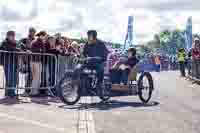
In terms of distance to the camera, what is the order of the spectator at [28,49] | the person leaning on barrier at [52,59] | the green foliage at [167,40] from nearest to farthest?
the spectator at [28,49]
the person leaning on barrier at [52,59]
the green foliage at [167,40]

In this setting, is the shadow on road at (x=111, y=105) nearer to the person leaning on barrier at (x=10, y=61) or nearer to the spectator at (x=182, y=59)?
the person leaning on barrier at (x=10, y=61)

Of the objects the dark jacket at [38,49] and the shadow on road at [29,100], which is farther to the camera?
the dark jacket at [38,49]

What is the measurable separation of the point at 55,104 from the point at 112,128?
12.3 ft

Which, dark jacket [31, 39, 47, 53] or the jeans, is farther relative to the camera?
dark jacket [31, 39, 47, 53]

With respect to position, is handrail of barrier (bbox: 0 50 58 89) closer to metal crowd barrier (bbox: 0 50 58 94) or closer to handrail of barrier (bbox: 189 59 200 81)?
metal crowd barrier (bbox: 0 50 58 94)

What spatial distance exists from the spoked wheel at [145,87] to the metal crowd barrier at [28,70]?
8.31ft

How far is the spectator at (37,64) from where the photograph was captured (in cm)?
1473

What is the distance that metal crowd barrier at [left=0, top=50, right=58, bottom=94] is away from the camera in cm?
1420

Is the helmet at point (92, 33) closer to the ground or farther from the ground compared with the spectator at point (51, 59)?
farther from the ground

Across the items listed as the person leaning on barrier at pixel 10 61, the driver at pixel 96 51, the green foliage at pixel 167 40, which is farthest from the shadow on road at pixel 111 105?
the green foliage at pixel 167 40

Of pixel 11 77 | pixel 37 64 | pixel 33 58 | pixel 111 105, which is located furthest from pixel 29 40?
pixel 111 105

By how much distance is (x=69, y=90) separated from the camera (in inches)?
512

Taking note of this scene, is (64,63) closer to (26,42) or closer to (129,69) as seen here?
(26,42)

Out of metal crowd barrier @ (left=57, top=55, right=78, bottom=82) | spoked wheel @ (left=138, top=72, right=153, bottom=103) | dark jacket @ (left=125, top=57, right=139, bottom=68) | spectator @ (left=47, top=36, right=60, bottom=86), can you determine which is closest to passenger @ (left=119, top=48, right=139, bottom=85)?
dark jacket @ (left=125, top=57, right=139, bottom=68)
